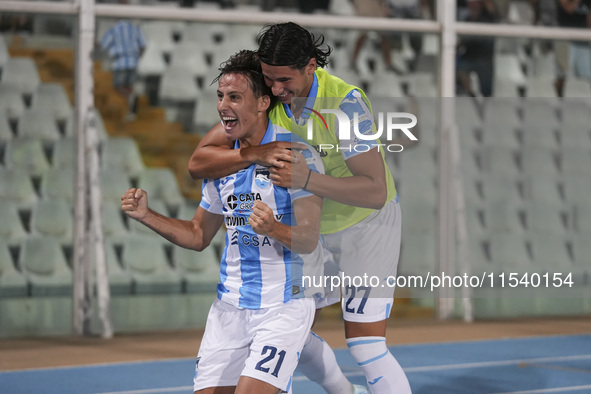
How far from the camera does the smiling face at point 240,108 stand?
3.67m

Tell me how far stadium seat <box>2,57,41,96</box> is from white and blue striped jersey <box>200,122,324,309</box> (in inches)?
213

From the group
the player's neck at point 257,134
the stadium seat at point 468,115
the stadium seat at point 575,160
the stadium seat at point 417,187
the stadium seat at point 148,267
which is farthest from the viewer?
the stadium seat at point 575,160

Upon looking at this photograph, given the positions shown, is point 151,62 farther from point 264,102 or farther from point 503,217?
point 264,102

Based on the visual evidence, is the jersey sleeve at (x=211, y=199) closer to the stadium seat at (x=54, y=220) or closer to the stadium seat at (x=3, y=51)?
the stadium seat at (x=54, y=220)

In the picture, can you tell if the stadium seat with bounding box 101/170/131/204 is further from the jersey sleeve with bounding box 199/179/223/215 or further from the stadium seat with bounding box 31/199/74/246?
the jersey sleeve with bounding box 199/179/223/215

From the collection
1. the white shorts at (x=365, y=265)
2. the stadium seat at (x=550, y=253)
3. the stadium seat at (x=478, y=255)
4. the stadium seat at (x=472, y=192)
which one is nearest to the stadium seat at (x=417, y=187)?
the stadium seat at (x=472, y=192)

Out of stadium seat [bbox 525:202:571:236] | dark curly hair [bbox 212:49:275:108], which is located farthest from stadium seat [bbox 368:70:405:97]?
dark curly hair [bbox 212:49:275:108]

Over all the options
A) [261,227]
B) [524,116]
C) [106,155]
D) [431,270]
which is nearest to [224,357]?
[261,227]

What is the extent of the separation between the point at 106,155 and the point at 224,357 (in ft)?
18.2

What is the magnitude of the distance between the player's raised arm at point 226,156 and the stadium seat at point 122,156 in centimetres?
507

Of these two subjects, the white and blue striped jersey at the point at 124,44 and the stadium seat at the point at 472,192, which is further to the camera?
the stadium seat at the point at 472,192

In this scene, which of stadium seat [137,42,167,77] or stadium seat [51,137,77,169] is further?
stadium seat [137,42,167,77]

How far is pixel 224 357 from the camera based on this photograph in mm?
3684

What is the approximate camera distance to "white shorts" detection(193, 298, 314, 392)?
3.55 metres
